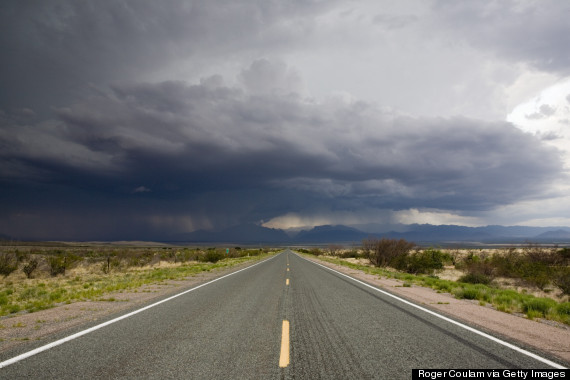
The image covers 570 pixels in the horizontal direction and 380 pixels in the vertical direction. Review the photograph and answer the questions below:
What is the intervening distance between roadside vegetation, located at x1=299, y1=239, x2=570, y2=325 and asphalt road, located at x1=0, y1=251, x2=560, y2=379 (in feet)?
16.6

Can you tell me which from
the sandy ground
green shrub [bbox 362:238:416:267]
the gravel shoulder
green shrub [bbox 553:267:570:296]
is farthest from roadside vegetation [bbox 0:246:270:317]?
green shrub [bbox 553:267:570:296]

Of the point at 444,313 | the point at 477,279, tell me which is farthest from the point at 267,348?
the point at 477,279

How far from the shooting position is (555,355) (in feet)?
17.2

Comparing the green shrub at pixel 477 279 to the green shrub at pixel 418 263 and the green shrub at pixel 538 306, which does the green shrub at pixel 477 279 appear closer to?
the green shrub at pixel 418 263

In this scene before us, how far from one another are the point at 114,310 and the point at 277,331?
5.19m

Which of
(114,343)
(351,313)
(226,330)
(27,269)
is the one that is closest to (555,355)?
(351,313)

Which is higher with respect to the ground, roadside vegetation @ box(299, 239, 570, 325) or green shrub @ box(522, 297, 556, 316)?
green shrub @ box(522, 297, 556, 316)

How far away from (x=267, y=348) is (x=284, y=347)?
29 centimetres

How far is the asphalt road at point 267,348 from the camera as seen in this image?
4.31 meters

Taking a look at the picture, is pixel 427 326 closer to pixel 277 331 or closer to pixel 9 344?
pixel 277 331

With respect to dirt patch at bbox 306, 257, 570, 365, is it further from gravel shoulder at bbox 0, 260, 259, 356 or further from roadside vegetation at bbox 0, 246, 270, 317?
roadside vegetation at bbox 0, 246, 270, 317

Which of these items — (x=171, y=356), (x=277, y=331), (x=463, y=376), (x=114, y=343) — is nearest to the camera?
(x=463, y=376)

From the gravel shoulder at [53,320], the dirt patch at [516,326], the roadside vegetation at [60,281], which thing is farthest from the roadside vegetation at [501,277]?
the roadside vegetation at [60,281]

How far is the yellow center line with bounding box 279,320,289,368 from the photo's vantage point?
460 centimetres
